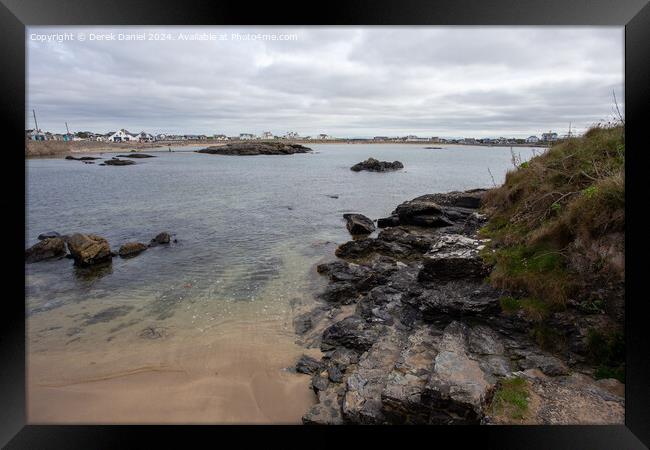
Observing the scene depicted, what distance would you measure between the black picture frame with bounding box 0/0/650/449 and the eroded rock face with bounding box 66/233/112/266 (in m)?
11.1

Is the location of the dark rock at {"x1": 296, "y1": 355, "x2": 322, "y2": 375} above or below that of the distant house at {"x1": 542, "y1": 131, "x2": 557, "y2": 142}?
below

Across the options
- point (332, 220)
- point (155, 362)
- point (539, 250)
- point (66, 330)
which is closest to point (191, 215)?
point (332, 220)

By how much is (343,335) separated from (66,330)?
298 inches

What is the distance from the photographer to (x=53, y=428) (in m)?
4.62

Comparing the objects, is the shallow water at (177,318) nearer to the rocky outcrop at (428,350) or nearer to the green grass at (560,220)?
the rocky outcrop at (428,350)

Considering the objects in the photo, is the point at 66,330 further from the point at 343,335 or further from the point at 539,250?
the point at 539,250

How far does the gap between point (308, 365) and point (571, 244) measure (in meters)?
5.71

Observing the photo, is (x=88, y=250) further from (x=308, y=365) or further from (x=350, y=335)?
(x=350, y=335)

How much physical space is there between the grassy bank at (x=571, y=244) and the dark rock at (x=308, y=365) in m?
3.97

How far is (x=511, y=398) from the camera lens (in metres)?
4.87

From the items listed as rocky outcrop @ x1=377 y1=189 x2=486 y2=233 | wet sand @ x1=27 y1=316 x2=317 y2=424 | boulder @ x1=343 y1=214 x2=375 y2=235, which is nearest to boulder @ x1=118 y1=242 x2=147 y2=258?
wet sand @ x1=27 y1=316 x2=317 y2=424

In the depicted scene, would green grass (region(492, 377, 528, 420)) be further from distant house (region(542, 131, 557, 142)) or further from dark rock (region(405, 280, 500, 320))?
distant house (region(542, 131, 557, 142))

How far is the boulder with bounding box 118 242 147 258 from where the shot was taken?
15.8 meters

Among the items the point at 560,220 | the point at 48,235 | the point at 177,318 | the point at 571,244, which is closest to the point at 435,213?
the point at 560,220
